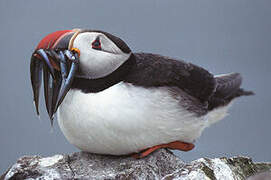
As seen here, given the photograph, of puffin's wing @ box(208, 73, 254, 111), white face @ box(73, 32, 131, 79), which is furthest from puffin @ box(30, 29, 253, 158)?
puffin's wing @ box(208, 73, 254, 111)

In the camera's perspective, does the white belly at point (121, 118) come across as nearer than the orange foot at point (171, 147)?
Yes

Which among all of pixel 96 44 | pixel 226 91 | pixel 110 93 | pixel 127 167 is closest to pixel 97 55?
pixel 96 44

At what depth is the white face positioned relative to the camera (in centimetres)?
243

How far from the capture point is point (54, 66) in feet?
7.96

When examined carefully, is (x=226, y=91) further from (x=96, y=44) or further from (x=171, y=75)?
(x=96, y=44)

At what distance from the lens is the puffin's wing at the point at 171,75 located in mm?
2512

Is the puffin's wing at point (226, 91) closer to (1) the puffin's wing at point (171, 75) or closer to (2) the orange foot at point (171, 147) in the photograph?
(1) the puffin's wing at point (171, 75)

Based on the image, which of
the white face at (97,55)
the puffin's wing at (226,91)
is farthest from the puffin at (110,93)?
the puffin's wing at (226,91)

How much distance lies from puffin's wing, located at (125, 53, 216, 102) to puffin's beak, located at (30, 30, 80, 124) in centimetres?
32

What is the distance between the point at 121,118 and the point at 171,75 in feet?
1.27

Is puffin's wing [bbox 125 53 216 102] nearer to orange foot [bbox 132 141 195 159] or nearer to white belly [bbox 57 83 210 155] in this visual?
white belly [bbox 57 83 210 155]

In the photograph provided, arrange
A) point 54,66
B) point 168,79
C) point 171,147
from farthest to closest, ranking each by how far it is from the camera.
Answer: point 171,147, point 168,79, point 54,66

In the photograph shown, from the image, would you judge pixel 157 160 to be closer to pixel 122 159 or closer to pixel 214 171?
pixel 122 159

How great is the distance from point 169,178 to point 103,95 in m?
0.63
